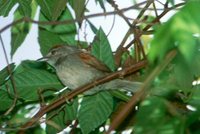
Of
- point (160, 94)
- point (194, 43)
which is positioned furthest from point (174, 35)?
point (160, 94)

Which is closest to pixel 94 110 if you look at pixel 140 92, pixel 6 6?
pixel 6 6

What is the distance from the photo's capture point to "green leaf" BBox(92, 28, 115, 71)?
3.07 m

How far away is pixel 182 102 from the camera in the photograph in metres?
2.85

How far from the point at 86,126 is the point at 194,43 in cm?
172

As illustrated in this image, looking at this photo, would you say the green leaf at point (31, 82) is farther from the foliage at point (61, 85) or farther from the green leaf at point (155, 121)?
the green leaf at point (155, 121)

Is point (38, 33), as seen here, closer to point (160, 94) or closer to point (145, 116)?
point (160, 94)

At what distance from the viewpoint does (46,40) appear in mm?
3301

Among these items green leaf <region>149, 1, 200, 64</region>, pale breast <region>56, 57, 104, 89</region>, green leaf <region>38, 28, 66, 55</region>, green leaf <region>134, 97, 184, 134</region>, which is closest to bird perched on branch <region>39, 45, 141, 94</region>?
pale breast <region>56, 57, 104, 89</region>

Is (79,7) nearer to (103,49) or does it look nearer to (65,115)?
(103,49)

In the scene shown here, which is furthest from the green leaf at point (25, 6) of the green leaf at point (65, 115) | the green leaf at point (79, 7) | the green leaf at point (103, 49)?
the green leaf at point (65, 115)

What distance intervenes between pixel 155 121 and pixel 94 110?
4.99ft

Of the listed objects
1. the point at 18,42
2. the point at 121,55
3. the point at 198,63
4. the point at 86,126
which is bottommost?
the point at 86,126

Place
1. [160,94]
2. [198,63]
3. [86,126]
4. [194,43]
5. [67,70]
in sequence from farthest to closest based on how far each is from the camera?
1. [67,70]
2. [86,126]
3. [160,94]
4. [198,63]
5. [194,43]

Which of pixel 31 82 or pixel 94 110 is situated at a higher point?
pixel 31 82
